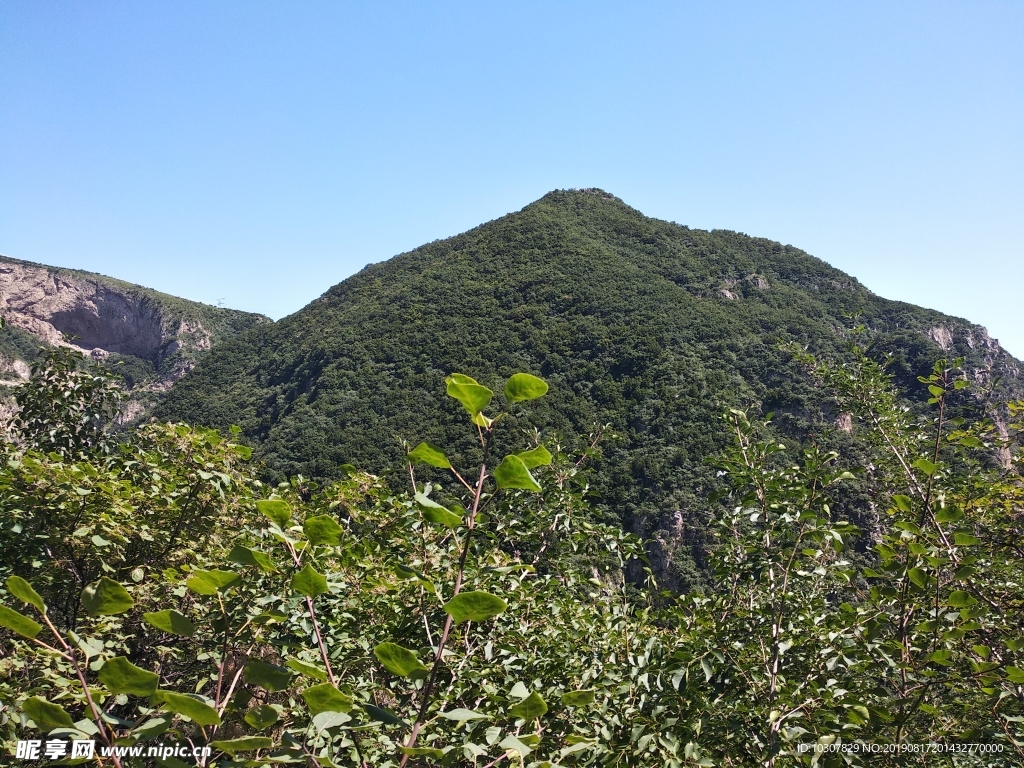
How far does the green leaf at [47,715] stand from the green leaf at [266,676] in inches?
9.2

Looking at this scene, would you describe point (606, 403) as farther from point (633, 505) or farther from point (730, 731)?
point (730, 731)

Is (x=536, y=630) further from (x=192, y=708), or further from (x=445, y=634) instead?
(x=192, y=708)

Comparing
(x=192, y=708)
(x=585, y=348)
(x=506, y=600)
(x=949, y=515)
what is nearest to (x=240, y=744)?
(x=192, y=708)

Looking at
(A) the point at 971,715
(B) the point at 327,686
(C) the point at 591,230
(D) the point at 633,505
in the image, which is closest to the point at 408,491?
(B) the point at 327,686

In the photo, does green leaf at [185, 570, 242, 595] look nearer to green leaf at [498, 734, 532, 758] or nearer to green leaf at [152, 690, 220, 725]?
green leaf at [152, 690, 220, 725]

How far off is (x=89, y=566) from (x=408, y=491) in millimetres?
2902

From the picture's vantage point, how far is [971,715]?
2.42 meters

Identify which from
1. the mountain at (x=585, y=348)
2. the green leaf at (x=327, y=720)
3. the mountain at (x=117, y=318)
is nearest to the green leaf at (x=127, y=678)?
the green leaf at (x=327, y=720)

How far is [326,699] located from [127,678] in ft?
0.89

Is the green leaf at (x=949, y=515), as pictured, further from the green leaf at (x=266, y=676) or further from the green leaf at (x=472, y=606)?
the green leaf at (x=266, y=676)

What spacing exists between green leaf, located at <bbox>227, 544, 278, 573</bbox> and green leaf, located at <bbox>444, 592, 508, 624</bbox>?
30 centimetres

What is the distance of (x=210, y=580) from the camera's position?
0.89 m

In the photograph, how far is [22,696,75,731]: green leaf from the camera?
763 millimetres

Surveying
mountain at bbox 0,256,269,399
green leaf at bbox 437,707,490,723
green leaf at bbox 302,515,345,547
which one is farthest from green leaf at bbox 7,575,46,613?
mountain at bbox 0,256,269,399
